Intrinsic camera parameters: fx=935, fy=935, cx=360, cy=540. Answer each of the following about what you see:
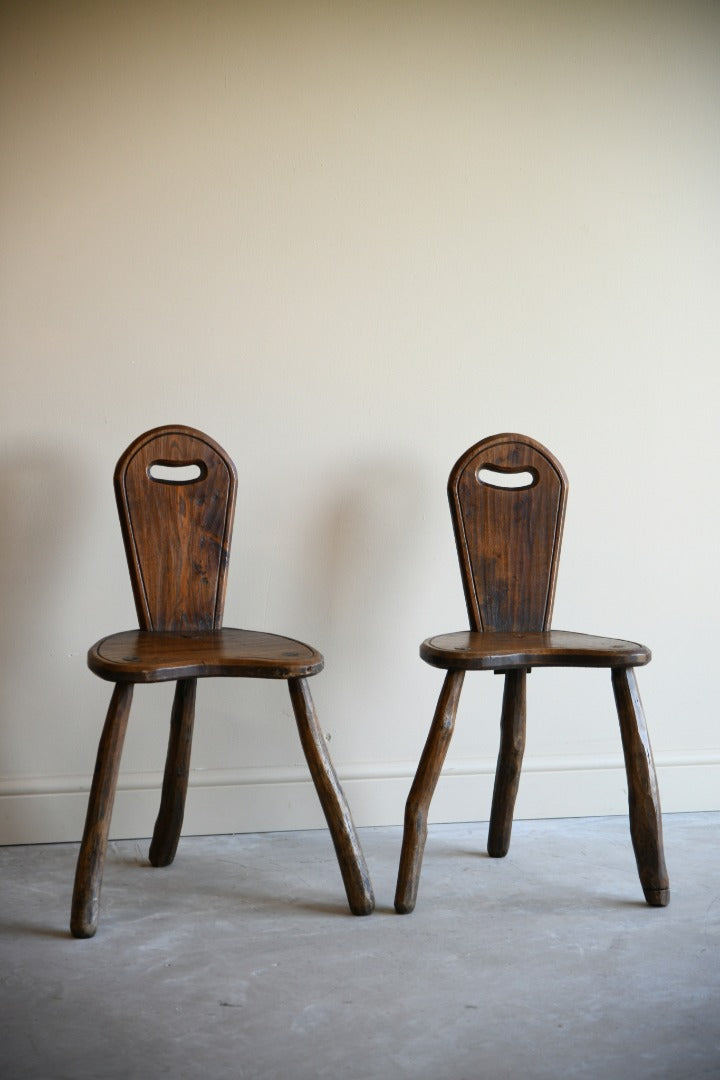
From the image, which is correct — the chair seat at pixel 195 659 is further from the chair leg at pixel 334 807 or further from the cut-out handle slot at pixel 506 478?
the cut-out handle slot at pixel 506 478

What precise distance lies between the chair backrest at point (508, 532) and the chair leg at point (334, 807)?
0.48 meters

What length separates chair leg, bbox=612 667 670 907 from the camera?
69.0 inches

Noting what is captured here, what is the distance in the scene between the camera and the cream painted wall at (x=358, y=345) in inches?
82.5

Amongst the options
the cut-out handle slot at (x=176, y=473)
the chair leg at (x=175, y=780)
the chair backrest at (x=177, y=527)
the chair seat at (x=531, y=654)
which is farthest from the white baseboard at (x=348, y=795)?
the cut-out handle slot at (x=176, y=473)

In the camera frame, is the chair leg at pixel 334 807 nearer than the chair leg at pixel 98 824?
No

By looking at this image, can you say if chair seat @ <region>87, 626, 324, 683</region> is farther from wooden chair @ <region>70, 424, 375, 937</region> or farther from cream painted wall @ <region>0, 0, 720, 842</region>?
cream painted wall @ <region>0, 0, 720, 842</region>

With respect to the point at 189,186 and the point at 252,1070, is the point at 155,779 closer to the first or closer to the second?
the point at 252,1070

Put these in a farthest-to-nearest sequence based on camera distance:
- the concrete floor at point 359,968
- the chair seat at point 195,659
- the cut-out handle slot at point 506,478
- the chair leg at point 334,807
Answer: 1. the cut-out handle slot at point 506,478
2. the chair leg at point 334,807
3. the chair seat at point 195,659
4. the concrete floor at point 359,968

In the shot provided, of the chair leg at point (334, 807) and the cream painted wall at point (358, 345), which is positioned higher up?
the cream painted wall at point (358, 345)

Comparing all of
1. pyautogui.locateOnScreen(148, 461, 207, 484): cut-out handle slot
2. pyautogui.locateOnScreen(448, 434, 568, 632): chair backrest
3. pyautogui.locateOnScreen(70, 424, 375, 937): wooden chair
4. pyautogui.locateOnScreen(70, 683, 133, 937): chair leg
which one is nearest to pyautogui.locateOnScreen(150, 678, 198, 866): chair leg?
pyautogui.locateOnScreen(70, 424, 375, 937): wooden chair

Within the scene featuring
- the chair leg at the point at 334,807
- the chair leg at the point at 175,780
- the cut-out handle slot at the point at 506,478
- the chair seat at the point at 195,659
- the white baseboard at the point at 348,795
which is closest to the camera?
the chair seat at the point at 195,659

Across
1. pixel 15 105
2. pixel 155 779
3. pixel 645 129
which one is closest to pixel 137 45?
pixel 15 105

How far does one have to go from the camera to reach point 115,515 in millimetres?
2127

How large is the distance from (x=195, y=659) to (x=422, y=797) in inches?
20.0
